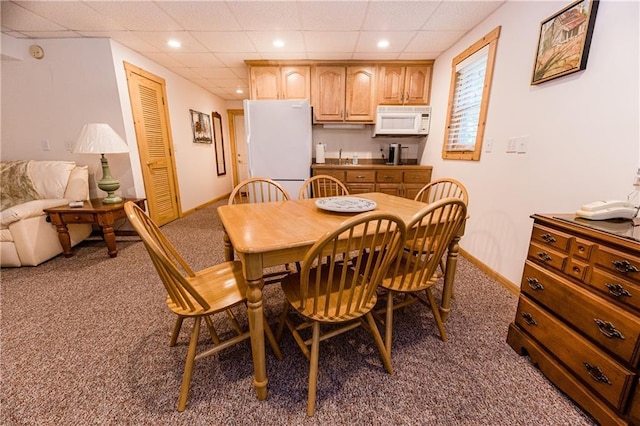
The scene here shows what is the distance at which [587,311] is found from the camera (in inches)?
39.0

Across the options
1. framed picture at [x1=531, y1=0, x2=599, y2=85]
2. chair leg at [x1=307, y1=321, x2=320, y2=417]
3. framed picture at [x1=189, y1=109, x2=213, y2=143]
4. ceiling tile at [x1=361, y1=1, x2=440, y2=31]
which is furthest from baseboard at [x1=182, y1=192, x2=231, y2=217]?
framed picture at [x1=531, y1=0, x2=599, y2=85]

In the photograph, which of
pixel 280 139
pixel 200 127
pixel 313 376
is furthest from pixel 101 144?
pixel 313 376

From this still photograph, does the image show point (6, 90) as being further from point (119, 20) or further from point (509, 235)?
point (509, 235)

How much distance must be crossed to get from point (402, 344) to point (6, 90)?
490cm

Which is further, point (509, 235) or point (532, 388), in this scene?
point (509, 235)

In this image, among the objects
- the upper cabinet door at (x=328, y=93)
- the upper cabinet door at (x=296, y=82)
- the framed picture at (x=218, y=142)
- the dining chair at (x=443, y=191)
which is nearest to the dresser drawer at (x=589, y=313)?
the dining chair at (x=443, y=191)

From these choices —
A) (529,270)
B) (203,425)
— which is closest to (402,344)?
(529,270)

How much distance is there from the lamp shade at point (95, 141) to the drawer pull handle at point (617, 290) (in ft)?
12.3

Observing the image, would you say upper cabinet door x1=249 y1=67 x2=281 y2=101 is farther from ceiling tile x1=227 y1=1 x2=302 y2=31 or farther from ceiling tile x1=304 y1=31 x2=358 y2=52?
ceiling tile x1=227 y1=1 x2=302 y2=31

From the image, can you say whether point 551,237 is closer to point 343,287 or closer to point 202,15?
point 343,287

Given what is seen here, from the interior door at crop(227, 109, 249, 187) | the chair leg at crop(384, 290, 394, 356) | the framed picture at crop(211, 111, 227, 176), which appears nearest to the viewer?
the chair leg at crop(384, 290, 394, 356)

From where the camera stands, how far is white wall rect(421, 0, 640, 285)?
4.17 feet

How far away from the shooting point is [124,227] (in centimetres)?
329

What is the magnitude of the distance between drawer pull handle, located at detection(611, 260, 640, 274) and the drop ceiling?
2241 mm
